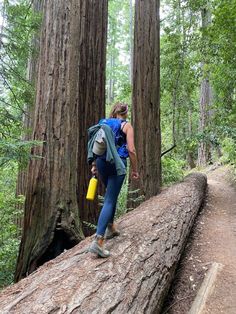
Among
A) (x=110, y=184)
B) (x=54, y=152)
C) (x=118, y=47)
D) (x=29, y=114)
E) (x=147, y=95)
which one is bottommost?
(x=110, y=184)

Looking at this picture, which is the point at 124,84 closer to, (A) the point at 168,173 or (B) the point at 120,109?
(A) the point at 168,173

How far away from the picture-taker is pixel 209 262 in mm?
5148

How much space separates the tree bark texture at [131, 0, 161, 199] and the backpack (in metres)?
4.51

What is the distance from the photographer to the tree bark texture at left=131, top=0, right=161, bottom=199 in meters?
8.80

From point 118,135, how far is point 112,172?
479 millimetres

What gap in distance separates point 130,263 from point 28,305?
1.26 m

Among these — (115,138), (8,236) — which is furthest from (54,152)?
(8,236)

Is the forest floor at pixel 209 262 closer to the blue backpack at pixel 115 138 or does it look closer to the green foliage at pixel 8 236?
the blue backpack at pixel 115 138

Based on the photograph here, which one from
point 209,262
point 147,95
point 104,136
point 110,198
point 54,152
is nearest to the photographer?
point 104,136

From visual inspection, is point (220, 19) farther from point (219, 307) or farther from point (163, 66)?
point (219, 307)

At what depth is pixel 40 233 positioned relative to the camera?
17.2 ft

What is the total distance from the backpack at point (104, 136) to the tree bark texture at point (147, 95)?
4.51 m

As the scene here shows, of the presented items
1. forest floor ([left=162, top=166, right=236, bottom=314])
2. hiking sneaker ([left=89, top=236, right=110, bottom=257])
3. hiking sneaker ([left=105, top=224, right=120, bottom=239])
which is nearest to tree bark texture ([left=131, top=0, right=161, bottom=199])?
forest floor ([left=162, top=166, right=236, bottom=314])

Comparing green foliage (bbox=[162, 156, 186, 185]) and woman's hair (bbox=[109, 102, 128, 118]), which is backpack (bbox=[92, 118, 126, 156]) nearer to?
woman's hair (bbox=[109, 102, 128, 118])
